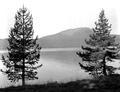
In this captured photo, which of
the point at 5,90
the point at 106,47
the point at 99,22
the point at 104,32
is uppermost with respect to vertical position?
the point at 99,22

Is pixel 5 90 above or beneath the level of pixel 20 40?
beneath

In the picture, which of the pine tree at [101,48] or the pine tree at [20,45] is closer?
the pine tree at [20,45]

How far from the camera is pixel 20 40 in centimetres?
2234

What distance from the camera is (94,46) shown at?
24.8 meters

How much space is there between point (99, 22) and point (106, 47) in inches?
153

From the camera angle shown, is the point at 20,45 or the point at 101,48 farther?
the point at 101,48

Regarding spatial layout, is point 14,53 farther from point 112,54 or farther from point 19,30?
point 112,54

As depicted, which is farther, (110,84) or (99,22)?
(99,22)

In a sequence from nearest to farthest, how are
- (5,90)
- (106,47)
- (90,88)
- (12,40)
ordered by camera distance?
(90,88)
(5,90)
(12,40)
(106,47)

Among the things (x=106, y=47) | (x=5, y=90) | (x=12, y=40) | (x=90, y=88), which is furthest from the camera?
(x=106, y=47)

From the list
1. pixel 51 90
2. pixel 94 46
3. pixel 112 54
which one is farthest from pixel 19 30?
pixel 51 90

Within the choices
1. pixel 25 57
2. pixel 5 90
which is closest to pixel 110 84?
pixel 5 90

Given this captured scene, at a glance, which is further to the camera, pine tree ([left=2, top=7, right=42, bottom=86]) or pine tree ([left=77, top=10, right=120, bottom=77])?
pine tree ([left=77, top=10, right=120, bottom=77])

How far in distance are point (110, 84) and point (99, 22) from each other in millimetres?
18860
